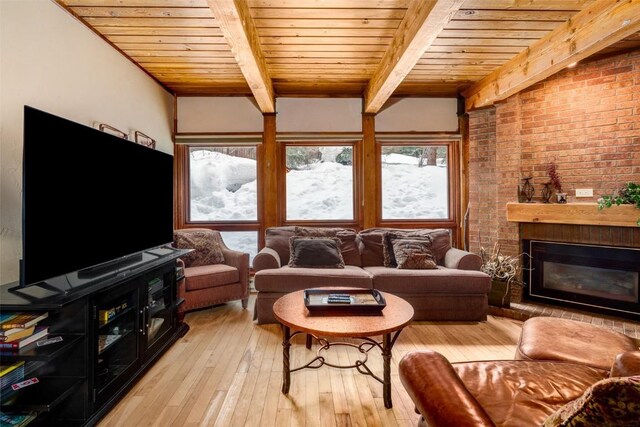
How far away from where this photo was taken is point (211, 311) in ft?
11.4

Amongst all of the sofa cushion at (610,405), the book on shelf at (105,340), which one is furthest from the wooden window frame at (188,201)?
the sofa cushion at (610,405)

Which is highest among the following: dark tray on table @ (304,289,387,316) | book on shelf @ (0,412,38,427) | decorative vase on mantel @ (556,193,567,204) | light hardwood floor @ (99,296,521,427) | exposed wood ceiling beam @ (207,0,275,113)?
exposed wood ceiling beam @ (207,0,275,113)

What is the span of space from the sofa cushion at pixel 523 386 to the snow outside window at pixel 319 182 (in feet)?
9.93

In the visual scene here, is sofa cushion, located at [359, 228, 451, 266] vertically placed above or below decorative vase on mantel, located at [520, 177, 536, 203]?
below

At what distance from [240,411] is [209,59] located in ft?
10.0

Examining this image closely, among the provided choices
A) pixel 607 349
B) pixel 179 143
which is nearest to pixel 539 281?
pixel 607 349

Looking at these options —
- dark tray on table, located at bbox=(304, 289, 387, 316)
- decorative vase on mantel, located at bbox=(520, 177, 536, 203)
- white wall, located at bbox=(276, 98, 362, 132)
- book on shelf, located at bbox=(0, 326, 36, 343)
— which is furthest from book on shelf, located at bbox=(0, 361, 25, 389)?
decorative vase on mantel, located at bbox=(520, 177, 536, 203)

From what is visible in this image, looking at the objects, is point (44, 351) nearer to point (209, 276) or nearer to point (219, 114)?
point (209, 276)

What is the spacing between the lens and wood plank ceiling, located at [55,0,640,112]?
2344 mm

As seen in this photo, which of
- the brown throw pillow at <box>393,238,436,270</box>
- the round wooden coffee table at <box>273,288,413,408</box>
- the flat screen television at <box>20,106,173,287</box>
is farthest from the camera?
the brown throw pillow at <box>393,238,436,270</box>

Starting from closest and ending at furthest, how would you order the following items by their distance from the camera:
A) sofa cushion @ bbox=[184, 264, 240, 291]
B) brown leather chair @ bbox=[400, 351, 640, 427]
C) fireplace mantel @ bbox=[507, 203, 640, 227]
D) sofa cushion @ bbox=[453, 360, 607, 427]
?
brown leather chair @ bbox=[400, 351, 640, 427] < sofa cushion @ bbox=[453, 360, 607, 427] < fireplace mantel @ bbox=[507, 203, 640, 227] < sofa cushion @ bbox=[184, 264, 240, 291]

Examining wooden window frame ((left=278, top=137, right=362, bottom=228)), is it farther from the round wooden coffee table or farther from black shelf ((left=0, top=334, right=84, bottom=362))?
black shelf ((left=0, top=334, right=84, bottom=362))

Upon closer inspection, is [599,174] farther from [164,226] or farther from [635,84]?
[164,226]

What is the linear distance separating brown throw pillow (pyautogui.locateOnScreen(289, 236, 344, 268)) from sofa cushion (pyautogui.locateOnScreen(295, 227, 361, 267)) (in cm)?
16
